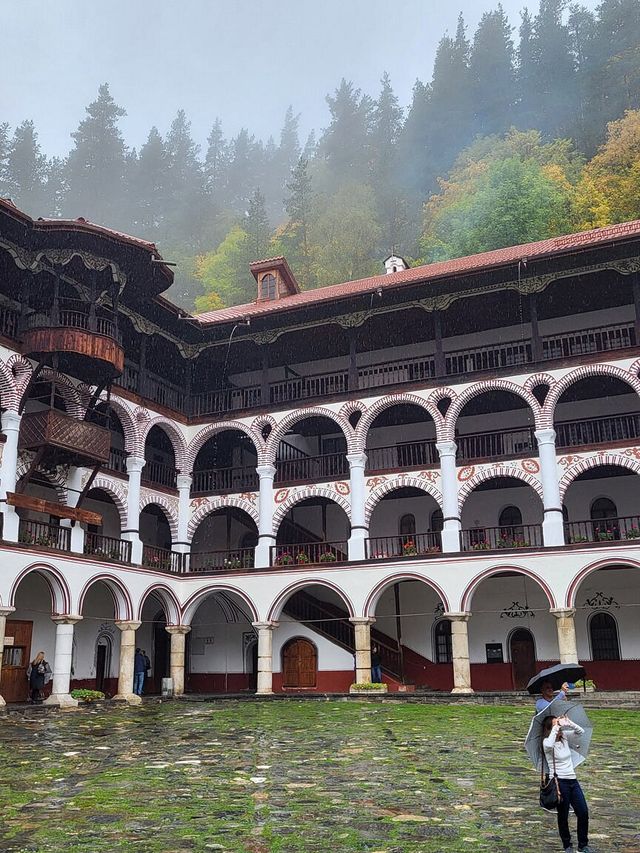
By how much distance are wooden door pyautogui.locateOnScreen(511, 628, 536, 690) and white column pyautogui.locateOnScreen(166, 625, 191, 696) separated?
8.99 m

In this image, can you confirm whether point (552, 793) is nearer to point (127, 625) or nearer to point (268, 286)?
point (127, 625)

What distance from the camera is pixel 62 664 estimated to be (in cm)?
1911

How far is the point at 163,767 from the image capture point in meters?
8.68

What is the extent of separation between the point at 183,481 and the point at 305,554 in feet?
13.9

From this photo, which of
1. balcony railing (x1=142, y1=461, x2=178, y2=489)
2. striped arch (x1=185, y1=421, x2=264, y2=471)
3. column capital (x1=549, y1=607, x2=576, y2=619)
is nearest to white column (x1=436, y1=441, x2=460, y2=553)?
column capital (x1=549, y1=607, x2=576, y2=619)

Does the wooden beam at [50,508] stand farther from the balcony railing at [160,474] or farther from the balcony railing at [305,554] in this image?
the balcony railing at [305,554]

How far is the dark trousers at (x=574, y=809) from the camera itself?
5035 mm

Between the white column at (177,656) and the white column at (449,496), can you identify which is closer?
the white column at (449,496)

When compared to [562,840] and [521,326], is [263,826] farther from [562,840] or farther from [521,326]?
[521,326]

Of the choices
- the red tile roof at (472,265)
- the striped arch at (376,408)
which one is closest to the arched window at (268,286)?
the red tile roof at (472,265)

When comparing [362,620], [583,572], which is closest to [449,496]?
[583,572]

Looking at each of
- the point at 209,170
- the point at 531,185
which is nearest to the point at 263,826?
the point at 531,185

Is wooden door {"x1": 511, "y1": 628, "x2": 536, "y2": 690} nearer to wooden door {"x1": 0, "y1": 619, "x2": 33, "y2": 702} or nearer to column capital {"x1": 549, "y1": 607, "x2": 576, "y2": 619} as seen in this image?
column capital {"x1": 549, "y1": 607, "x2": 576, "y2": 619}

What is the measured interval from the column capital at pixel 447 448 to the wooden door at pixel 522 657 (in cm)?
537
